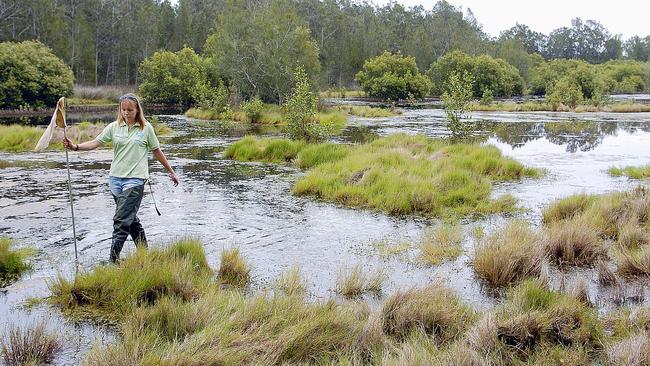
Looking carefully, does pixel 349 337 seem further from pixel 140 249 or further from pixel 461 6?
pixel 461 6

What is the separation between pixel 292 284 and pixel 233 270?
3.00ft

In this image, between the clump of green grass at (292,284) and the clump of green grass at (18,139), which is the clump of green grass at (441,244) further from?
the clump of green grass at (18,139)

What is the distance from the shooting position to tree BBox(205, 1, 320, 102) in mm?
50438

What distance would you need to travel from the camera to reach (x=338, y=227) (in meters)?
10.2

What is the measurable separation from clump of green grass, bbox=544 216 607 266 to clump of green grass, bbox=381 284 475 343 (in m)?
2.84

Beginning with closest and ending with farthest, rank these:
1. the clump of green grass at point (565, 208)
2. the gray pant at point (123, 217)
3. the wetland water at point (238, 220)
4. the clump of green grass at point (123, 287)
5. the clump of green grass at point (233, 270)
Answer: the clump of green grass at point (123, 287), the clump of green grass at point (233, 270), the gray pant at point (123, 217), the wetland water at point (238, 220), the clump of green grass at point (565, 208)

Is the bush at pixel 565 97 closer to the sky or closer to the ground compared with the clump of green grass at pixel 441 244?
closer to the sky

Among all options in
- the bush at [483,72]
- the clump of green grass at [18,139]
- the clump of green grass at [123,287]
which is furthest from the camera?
the bush at [483,72]

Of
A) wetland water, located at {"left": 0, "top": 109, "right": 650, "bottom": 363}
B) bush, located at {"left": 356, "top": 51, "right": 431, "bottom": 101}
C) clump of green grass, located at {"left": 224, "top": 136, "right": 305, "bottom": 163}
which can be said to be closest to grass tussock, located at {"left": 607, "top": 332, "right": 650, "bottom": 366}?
wetland water, located at {"left": 0, "top": 109, "right": 650, "bottom": 363}

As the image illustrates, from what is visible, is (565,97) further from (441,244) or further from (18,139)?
(441,244)

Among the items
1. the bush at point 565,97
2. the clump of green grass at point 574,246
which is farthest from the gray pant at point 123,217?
the bush at point 565,97

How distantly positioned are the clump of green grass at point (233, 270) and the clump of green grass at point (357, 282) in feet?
3.83

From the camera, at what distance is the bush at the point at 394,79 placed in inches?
2968

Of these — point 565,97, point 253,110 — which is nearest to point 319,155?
point 253,110
